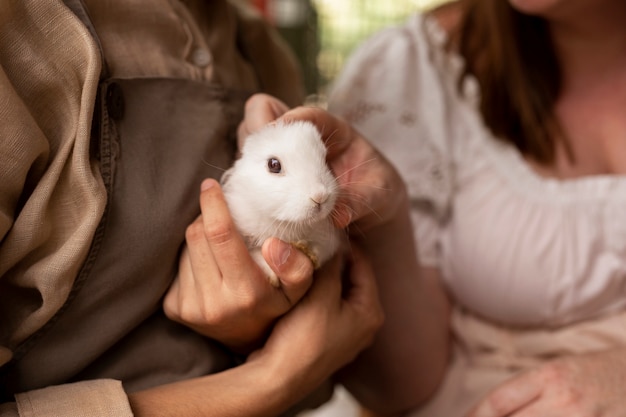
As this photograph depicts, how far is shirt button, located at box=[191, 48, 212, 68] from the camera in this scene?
72 cm

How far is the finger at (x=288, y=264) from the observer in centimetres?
58

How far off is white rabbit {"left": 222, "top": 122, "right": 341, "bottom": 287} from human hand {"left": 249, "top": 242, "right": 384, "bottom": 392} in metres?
0.06

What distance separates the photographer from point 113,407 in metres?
0.58

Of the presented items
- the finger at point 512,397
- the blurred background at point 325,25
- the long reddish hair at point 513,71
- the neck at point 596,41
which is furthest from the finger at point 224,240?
the blurred background at point 325,25

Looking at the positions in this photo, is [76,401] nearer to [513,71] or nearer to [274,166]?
[274,166]

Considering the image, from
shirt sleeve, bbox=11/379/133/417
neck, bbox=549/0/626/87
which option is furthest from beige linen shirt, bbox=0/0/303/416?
neck, bbox=549/0/626/87

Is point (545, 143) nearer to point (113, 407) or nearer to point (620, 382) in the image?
point (620, 382)

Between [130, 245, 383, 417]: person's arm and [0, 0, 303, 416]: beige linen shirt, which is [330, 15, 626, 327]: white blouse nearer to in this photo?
[130, 245, 383, 417]: person's arm

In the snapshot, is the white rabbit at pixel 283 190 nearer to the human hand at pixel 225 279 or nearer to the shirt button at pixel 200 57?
the human hand at pixel 225 279

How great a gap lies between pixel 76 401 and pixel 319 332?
23 centimetres

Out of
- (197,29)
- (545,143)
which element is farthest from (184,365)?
(545,143)

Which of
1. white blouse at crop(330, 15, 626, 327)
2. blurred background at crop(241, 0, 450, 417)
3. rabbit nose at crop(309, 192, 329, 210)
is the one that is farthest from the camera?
blurred background at crop(241, 0, 450, 417)

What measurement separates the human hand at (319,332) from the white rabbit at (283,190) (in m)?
0.06

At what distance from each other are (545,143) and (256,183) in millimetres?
551
